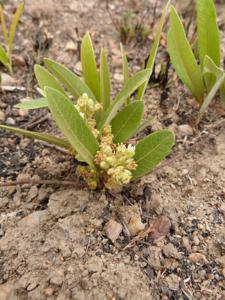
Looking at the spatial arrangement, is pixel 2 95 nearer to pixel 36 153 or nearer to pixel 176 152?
pixel 36 153

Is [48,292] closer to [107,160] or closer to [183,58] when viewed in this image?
[107,160]

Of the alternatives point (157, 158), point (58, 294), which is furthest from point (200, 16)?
point (58, 294)

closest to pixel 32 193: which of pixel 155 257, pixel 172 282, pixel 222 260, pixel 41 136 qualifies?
pixel 41 136

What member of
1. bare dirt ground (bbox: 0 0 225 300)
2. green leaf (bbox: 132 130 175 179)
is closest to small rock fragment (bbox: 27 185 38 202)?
bare dirt ground (bbox: 0 0 225 300)

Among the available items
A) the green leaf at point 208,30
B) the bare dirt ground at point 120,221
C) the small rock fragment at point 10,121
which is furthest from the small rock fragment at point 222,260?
the small rock fragment at point 10,121

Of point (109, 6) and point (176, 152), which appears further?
point (109, 6)

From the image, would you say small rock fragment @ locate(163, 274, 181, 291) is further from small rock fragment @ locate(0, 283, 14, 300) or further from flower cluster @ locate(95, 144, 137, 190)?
small rock fragment @ locate(0, 283, 14, 300)
